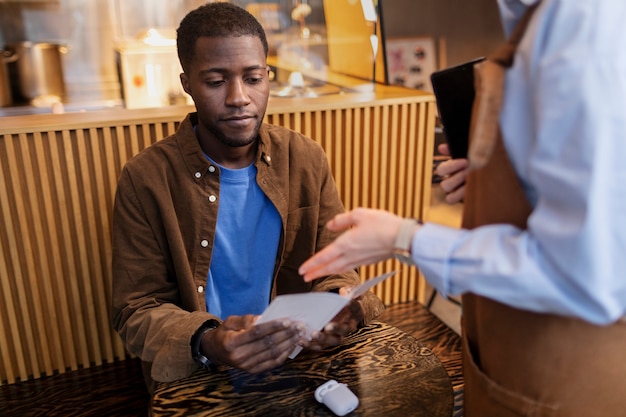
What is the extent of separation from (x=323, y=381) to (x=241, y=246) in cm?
51

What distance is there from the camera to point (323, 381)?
1.21 metres

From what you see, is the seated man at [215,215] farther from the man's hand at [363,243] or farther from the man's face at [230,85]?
the man's hand at [363,243]

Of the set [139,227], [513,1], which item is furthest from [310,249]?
[513,1]

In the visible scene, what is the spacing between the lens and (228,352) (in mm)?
1171

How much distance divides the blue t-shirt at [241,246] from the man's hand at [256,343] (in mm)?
382

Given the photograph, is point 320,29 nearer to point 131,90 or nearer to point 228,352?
point 131,90

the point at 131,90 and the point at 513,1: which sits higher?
the point at 513,1

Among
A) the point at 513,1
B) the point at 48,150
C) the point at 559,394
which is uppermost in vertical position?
the point at 513,1

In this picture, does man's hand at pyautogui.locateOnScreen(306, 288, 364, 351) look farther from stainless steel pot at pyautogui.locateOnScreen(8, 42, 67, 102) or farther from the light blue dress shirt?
stainless steel pot at pyautogui.locateOnScreen(8, 42, 67, 102)

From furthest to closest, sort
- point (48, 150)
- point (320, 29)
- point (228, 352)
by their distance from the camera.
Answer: point (320, 29) < point (48, 150) < point (228, 352)

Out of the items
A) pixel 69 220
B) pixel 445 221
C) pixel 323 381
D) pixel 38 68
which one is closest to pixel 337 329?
pixel 323 381

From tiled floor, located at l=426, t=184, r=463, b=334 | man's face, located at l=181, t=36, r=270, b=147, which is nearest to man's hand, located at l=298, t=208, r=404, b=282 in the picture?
man's face, located at l=181, t=36, r=270, b=147

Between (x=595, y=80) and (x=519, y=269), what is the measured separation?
245mm

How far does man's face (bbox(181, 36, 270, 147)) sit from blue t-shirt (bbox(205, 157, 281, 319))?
133 mm
